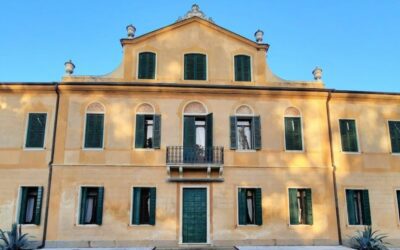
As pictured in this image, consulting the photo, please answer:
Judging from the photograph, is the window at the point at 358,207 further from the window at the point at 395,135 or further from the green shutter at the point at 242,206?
the green shutter at the point at 242,206

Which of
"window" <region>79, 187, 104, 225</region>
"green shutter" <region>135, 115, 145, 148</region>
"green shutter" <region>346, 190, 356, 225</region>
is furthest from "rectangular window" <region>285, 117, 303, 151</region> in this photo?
"window" <region>79, 187, 104, 225</region>

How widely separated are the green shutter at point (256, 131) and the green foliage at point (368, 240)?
6149 mm

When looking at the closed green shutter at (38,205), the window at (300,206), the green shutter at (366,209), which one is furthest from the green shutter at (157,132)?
the green shutter at (366,209)

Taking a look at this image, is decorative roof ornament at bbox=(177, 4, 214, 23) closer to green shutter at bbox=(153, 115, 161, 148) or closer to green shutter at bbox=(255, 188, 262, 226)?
green shutter at bbox=(153, 115, 161, 148)

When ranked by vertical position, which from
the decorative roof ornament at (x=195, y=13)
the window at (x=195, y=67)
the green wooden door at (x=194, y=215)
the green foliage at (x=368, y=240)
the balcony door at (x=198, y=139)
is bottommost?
the green foliage at (x=368, y=240)

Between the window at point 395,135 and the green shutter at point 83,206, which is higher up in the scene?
the window at point 395,135

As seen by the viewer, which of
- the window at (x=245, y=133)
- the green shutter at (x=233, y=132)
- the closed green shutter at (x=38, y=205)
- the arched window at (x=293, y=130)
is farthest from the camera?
the arched window at (x=293, y=130)

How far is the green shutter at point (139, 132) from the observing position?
54.4 feet

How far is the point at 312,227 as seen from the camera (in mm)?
16266

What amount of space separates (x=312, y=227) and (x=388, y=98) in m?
8.21

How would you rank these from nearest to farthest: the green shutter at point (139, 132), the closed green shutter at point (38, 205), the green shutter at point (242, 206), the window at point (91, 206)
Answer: the closed green shutter at point (38, 205) < the window at point (91, 206) < the green shutter at point (242, 206) < the green shutter at point (139, 132)

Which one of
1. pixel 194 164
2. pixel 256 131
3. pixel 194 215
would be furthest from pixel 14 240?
pixel 256 131

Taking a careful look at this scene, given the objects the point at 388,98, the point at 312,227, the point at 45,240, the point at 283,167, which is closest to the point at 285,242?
the point at 312,227

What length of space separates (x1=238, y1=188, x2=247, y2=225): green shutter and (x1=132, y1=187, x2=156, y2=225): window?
401cm
